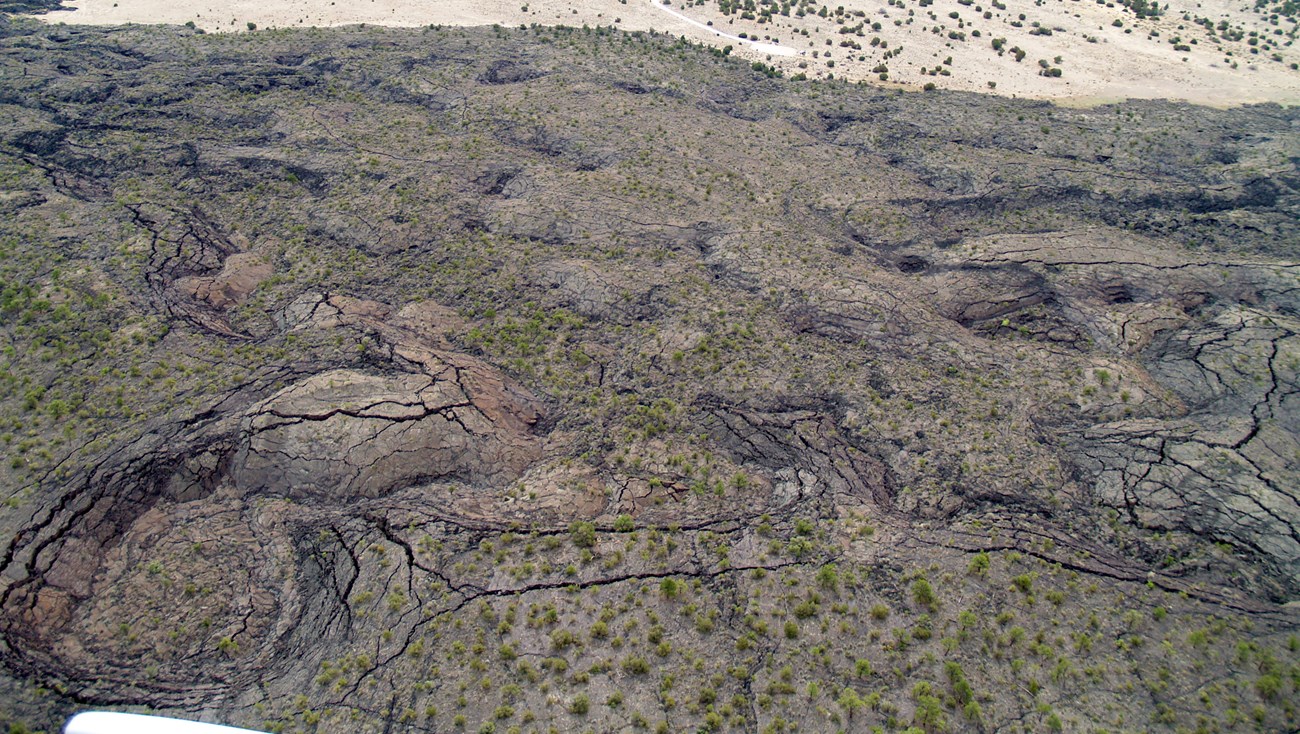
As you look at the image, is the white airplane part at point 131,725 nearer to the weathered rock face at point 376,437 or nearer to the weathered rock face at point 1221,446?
the weathered rock face at point 376,437

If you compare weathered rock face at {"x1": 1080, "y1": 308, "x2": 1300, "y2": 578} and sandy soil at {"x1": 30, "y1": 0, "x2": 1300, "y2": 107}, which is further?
sandy soil at {"x1": 30, "y1": 0, "x2": 1300, "y2": 107}

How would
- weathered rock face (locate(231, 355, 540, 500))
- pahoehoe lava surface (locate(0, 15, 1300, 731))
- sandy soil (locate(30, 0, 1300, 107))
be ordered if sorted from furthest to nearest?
1. sandy soil (locate(30, 0, 1300, 107))
2. weathered rock face (locate(231, 355, 540, 500))
3. pahoehoe lava surface (locate(0, 15, 1300, 731))

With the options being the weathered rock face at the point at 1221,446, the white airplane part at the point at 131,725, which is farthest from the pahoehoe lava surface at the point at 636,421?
the white airplane part at the point at 131,725

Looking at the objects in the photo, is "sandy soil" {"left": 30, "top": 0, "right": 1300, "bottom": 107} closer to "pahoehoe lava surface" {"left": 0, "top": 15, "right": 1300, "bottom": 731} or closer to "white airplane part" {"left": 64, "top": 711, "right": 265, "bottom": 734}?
"pahoehoe lava surface" {"left": 0, "top": 15, "right": 1300, "bottom": 731}

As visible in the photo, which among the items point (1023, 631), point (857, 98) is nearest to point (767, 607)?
point (1023, 631)

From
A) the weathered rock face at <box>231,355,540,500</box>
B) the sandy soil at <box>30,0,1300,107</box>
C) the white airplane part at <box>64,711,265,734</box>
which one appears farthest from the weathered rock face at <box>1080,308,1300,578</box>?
the sandy soil at <box>30,0,1300,107</box>

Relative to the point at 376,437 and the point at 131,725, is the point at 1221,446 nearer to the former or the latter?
the point at 376,437
